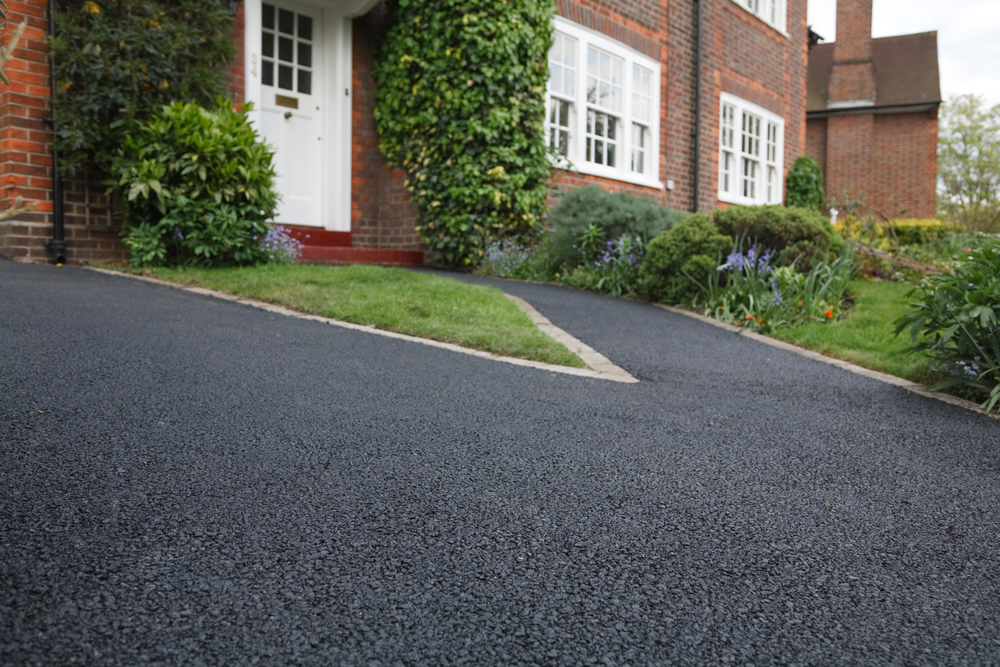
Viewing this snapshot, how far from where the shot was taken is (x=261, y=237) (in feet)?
22.4

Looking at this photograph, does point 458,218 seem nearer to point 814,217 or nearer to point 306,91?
point 306,91

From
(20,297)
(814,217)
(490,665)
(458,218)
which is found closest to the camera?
(490,665)

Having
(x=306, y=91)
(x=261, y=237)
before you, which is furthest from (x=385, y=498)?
(x=306, y=91)

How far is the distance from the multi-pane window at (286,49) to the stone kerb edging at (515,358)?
343 centimetres

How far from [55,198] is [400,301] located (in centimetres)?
348

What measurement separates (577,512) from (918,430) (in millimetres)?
1958

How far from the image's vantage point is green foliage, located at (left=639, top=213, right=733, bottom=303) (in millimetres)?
6621

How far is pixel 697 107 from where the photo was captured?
12461 mm

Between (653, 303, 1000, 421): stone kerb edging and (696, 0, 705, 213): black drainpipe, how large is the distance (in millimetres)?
6282

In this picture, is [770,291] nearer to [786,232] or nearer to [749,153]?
[786,232]

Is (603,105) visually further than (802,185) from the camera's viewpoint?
No

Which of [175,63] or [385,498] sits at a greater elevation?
[175,63]

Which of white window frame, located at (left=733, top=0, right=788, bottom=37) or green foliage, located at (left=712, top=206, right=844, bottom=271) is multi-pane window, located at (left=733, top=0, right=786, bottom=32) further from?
green foliage, located at (left=712, top=206, right=844, bottom=271)

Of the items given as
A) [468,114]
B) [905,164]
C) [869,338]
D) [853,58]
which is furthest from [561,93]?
[853,58]
